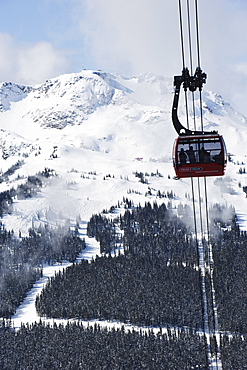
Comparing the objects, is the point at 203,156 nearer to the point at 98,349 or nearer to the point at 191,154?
the point at 191,154

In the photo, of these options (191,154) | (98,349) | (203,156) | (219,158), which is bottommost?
(98,349)

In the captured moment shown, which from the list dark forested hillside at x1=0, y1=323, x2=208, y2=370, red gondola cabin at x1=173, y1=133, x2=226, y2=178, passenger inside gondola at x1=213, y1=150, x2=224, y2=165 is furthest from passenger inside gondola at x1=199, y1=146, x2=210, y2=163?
dark forested hillside at x1=0, y1=323, x2=208, y2=370

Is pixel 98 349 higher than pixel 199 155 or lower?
lower

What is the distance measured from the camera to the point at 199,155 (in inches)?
1724

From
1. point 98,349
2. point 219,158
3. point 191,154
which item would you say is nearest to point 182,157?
point 191,154

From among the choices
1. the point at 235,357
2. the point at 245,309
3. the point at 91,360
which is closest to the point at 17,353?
the point at 91,360

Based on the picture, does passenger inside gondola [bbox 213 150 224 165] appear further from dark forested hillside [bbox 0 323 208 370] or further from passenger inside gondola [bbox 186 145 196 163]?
dark forested hillside [bbox 0 323 208 370]

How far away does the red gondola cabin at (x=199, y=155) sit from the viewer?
4306 centimetres

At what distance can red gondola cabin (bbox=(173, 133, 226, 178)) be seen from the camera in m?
43.1

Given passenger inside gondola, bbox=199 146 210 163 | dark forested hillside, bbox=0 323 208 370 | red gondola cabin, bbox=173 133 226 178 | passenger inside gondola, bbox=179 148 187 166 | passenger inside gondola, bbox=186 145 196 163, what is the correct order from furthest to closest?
dark forested hillside, bbox=0 323 208 370 < passenger inside gondola, bbox=179 148 187 166 < passenger inside gondola, bbox=186 145 196 163 < passenger inside gondola, bbox=199 146 210 163 < red gondola cabin, bbox=173 133 226 178

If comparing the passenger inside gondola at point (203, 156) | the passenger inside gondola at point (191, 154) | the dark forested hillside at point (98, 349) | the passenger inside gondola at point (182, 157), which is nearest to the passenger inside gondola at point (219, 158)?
the passenger inside gondola at point (203, 156)

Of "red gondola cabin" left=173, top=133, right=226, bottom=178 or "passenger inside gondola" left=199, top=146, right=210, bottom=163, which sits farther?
"passenger inside gondola" left=199, top=146, right=210, bottom=163

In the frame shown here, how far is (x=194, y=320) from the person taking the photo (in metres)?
187

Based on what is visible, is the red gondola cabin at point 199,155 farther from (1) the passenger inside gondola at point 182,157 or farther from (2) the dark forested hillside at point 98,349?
(2) the dark forested hillside at point 98,349
